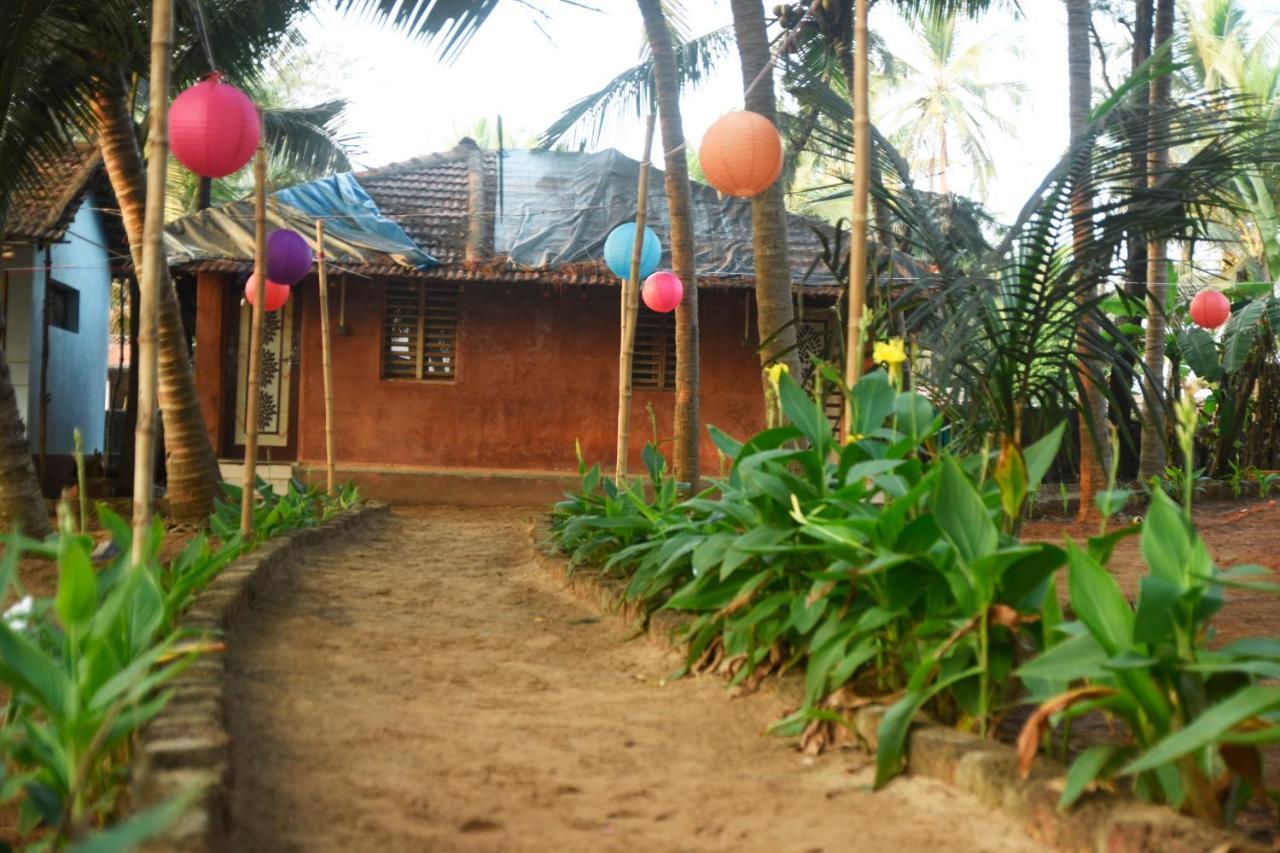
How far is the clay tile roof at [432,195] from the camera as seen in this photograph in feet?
44.8

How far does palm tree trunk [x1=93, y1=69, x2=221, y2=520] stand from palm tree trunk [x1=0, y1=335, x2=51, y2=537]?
3.38ft

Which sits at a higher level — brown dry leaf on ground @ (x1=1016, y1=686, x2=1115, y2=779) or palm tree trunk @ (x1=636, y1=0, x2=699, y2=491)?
palm tree trunk @ (x1=636, y1=0, x2=699, y2=491)

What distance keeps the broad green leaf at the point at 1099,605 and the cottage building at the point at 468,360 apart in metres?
10.7

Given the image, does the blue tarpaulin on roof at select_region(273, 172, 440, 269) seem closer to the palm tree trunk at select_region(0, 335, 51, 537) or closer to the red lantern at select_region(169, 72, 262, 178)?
the palm tree trunk at select_region(0, 335, 51, 537)

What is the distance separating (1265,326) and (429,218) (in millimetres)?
9317

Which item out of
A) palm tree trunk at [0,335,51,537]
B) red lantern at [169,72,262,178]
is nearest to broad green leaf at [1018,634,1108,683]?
red lantern at [169,72,262,178]

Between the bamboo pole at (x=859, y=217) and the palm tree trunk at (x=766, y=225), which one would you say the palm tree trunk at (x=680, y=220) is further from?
the bamboo pole at (x=859, y=217)

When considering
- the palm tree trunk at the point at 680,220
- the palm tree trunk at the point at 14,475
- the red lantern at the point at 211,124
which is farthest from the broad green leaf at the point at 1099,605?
the palm tree trunk at the point at 14,475

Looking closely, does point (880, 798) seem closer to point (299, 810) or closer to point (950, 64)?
point (299, 810)

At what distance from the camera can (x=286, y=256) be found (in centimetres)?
900

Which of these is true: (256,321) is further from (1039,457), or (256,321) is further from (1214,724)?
(1214,724)

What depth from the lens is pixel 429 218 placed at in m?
14.0

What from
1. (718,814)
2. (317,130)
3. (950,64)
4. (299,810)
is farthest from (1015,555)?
(950,64)

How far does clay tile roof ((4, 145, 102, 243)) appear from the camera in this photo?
1201cm
